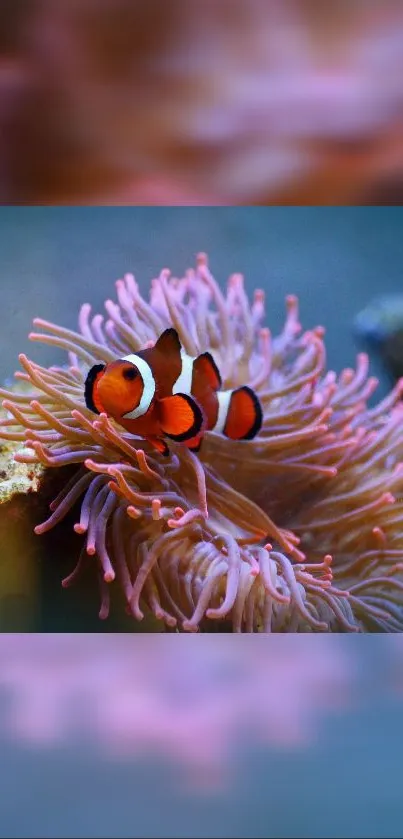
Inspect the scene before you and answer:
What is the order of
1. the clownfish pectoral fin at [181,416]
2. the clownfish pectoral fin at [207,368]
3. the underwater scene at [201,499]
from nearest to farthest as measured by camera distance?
the underwater scene at [201,499], the clownfish pectoral fin at [181,416], the clownfish pectoral fin at [207,368]

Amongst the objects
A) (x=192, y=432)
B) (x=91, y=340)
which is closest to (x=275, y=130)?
(x=192, y=432)

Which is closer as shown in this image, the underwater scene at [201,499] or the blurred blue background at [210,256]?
the underwater scene at [201,499]

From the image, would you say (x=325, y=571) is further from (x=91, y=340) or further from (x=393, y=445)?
(x=91, y=340)

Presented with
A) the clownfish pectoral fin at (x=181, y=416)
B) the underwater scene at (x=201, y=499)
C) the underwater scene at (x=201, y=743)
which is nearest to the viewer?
the underwater scene at (x=201, y=743)

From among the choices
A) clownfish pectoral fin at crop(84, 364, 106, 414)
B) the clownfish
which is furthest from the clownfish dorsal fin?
clownfish pectoral fin at crop(84, 364, 106, 414)

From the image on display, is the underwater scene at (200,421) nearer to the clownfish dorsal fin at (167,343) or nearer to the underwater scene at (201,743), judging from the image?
the clownfish dorsal fin at (167,343)

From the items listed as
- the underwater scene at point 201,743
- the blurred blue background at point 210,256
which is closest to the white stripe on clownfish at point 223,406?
the blurred blue background at point 210,256

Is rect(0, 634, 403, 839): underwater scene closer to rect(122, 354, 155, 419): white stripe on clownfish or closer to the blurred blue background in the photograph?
rect(122, 354, 155, 419): white stripe on clownfish
